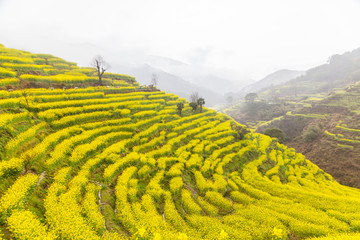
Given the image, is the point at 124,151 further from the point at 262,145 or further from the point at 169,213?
the point at 262,145

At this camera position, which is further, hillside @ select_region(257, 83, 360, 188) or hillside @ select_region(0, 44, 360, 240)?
hillside @ select_region(257, 83, 360, 188)

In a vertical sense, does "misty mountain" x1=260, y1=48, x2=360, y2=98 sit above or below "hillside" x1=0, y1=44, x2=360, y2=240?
above

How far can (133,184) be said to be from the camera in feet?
44.9

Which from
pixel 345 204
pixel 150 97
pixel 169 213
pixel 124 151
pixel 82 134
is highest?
pixel 150 97

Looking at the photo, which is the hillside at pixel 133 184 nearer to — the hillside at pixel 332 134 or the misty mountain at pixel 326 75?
the hillside at pixel 332 134

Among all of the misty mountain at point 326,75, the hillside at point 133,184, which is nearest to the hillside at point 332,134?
the hillside at point 133,184

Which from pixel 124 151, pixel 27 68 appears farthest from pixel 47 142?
pixel 27 68

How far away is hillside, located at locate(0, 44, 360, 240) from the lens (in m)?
9.05

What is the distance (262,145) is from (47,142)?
33408 mm

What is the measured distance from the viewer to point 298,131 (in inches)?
2232

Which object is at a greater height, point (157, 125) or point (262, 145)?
point (157, 125)

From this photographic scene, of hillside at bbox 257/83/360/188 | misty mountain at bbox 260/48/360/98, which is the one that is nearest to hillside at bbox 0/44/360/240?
hillside at bbox 257/83/360/188

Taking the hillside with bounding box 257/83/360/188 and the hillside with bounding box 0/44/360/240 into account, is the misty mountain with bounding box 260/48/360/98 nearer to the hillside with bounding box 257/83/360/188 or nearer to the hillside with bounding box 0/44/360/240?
the hillside with bounding box 257/83/360/188

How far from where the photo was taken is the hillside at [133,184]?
356 inches
